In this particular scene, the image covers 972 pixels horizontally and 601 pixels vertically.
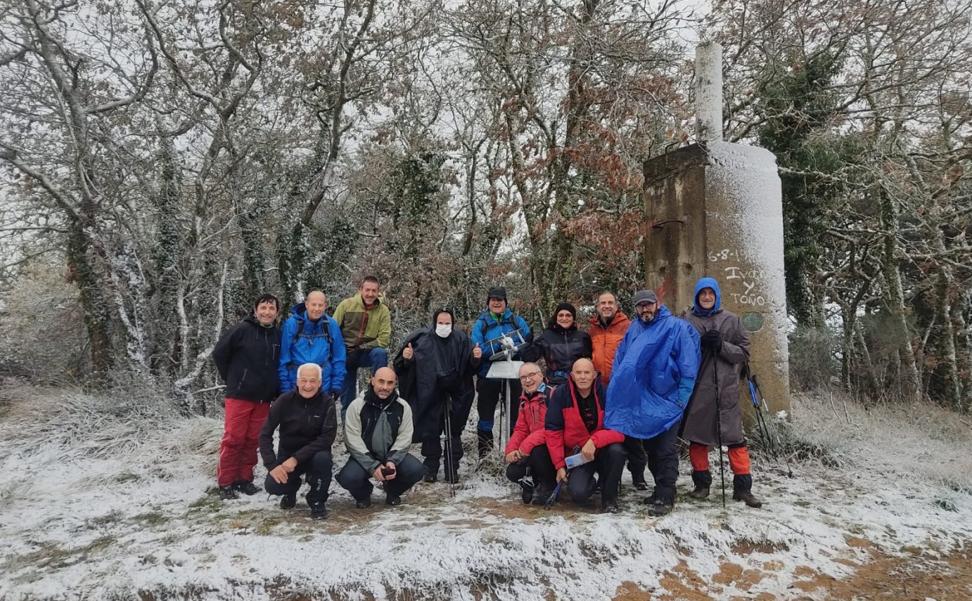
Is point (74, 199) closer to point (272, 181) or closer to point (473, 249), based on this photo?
point (272, 181)

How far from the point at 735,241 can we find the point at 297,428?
4.50 meters

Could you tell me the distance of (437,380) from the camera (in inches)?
202

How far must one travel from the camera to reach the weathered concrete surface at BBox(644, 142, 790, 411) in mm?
5695

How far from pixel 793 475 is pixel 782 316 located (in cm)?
160

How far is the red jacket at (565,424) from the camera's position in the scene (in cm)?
435

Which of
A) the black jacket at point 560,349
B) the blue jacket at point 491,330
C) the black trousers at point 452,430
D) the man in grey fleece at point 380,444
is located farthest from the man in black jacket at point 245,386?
the black jacket at point 560,349

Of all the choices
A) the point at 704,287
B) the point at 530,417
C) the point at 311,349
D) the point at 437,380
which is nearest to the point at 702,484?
the point at 530,417

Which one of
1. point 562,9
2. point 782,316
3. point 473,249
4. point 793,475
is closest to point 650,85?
point 562,9

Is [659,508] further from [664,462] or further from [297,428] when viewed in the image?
[297,428]

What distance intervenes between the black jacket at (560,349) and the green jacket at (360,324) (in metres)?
1.51

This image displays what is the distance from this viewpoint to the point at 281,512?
172 inches

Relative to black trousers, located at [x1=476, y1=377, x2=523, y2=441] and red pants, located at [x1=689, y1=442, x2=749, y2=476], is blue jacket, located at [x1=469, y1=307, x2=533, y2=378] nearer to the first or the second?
black trousers, located at [x1=476, y1=377, x2=523, y2=441]

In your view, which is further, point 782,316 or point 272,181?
point 272,181

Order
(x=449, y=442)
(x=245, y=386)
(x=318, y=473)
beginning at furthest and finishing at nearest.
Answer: (x=449, y=442) → (x=245, y=386) → (x=318, y=473)
